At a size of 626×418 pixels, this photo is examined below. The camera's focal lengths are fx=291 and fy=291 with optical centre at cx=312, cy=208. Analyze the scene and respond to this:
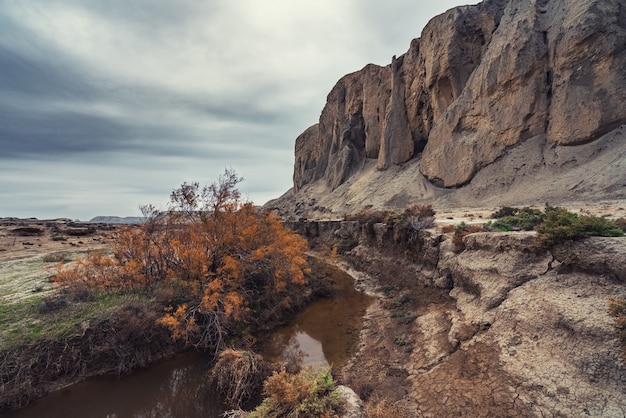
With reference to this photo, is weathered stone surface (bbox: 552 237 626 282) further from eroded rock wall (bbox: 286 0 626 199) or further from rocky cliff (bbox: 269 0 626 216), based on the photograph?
eroded rock wall (bbox: 286 0 626 199)

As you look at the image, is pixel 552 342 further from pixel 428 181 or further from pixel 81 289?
pixel 428 181

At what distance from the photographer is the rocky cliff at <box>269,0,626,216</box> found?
22453 mm

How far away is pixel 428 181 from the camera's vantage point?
38.3 m

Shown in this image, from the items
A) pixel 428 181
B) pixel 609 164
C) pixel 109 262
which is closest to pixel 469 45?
pixel 428 181

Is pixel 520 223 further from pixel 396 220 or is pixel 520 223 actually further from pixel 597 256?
pixel 396 220

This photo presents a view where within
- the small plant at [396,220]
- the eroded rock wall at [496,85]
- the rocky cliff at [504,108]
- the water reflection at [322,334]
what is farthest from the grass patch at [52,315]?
the eroded rock wall at [496,85]

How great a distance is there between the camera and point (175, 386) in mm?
9094

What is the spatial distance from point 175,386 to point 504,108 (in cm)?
3470

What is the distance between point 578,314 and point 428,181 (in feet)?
112

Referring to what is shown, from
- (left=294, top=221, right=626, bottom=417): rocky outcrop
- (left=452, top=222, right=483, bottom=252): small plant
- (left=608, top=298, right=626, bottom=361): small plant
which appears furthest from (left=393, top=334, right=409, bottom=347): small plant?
(left=608, top=298, right=626, bottom=361): small plant

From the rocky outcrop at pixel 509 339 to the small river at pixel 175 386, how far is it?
4.56 ft

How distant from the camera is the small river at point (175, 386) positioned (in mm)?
8039

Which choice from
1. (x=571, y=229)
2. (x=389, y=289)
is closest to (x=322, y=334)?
(x=389, y=289)

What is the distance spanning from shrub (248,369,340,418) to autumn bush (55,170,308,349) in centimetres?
429
